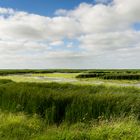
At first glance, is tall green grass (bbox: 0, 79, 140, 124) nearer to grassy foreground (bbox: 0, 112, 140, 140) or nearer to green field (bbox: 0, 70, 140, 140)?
green field (bbox: 0, 70, 140, 140)

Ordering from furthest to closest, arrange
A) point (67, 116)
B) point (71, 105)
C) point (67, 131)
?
point (71, 105) → point (67, 116) → point (67, 131)

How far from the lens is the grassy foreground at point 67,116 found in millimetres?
7584

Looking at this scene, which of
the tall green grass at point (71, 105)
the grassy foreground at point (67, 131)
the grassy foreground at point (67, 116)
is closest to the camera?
the grassy foreground at point (67, 131)

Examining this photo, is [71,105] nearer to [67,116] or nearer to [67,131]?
[67,116]

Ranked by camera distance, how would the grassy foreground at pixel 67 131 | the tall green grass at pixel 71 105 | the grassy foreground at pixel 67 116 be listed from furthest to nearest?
the tall green grass at pixel 71 105 < the grassy foreground at pixel 67 116 < the grassy foreground at pixel 67 131

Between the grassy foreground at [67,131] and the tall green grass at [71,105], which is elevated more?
the tall green grass at [71,105]

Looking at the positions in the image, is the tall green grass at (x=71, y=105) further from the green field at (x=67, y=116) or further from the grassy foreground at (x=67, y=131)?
the grassy foreground at (x=67, y=131)

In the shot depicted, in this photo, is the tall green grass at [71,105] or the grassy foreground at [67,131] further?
the tall green grass at [71,105]

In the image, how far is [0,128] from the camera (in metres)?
9.15

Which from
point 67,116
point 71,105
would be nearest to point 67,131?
point 67,116

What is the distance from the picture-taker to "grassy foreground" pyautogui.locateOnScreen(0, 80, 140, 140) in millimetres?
7584

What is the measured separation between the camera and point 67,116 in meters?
10.7

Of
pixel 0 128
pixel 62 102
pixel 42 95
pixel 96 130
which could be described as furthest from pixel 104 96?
pixel 0 128

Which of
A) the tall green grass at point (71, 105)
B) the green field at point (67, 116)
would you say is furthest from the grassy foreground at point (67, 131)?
the tall green grass at point (71, 105)
